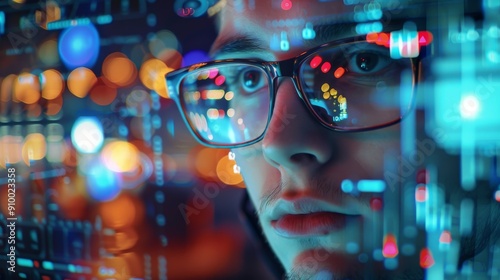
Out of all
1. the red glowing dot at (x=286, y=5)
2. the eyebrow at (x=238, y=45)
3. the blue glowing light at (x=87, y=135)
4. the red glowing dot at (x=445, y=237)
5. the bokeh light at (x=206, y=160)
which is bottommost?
the red glowing dot at (x=445, y=237)

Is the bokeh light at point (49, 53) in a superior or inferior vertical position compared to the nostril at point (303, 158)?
superior

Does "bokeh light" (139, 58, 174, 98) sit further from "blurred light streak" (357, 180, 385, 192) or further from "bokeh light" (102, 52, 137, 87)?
"blurred light streak" (357, 180, 385, 192)

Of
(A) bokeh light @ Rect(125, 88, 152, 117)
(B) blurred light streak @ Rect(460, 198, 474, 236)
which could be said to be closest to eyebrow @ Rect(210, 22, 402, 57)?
(A) bokeh light @ Rect(125, 88, 152, 117)

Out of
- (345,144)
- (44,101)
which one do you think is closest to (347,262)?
(345,144)

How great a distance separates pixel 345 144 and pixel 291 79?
0.10 m

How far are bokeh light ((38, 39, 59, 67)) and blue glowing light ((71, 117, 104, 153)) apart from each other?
0.11 meters

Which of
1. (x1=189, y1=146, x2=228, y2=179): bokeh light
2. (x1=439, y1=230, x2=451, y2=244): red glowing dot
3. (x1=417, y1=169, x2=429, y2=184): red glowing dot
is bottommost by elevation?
(x1=439, y1=230, x2=451, y2=244): red glowing dot

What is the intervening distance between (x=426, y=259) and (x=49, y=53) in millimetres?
611

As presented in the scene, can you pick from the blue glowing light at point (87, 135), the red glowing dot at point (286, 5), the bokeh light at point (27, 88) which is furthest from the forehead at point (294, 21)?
the bokeh light at point (27, 88)

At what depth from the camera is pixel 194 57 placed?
63 cm

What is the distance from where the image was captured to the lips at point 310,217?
1.86 ft

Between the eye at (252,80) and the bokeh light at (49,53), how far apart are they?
0.31m

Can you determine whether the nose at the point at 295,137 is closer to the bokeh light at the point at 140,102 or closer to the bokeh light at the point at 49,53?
the bokeh light at the point at 140,102

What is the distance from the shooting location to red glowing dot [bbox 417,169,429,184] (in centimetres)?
53
